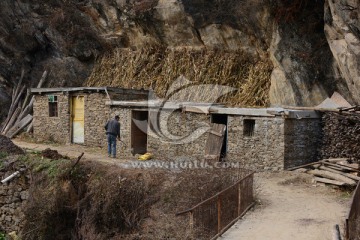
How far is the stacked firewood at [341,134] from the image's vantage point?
1575 cm

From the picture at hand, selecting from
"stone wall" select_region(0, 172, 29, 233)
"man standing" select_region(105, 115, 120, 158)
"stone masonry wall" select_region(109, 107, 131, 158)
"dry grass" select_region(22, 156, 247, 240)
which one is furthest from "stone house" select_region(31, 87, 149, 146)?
"dry grass" select_region(22, 156, 247, 240)

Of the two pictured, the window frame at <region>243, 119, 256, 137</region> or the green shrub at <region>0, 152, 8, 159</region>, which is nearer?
the green shrub at <region>0, 152, 8, 159</region>

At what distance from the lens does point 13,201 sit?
14.2 metres

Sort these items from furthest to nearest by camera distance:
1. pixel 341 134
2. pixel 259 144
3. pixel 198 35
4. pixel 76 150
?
1. pixel 198 35
2. pixel 76 150
3. pixel 259 144
4. pixel 341 134

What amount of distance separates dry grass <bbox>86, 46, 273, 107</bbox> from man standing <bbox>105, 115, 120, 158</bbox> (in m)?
5.55

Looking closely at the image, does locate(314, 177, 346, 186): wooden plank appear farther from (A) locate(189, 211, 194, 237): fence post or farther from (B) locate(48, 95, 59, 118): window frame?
(B) locate(48, 95, 59, 118): window frame

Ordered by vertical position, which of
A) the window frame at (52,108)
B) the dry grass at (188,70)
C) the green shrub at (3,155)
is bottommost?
the green shrub at (3,155)

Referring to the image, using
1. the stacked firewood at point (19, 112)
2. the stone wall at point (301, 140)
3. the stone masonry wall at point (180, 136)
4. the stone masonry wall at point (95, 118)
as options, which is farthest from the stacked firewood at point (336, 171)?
the stacked firewood at point (19, 112)

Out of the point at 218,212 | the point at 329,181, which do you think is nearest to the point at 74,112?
the point at 329,181

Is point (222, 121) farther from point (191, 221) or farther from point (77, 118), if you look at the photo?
point (191, 221)

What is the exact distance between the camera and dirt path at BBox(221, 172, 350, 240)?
10977 millimetres

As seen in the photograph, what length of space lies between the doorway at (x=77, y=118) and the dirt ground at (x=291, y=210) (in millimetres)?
10047

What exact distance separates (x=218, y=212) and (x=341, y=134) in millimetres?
7107

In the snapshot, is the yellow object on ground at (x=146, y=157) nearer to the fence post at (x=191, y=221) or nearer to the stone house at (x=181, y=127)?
the stone house at (x=181, y=127)
